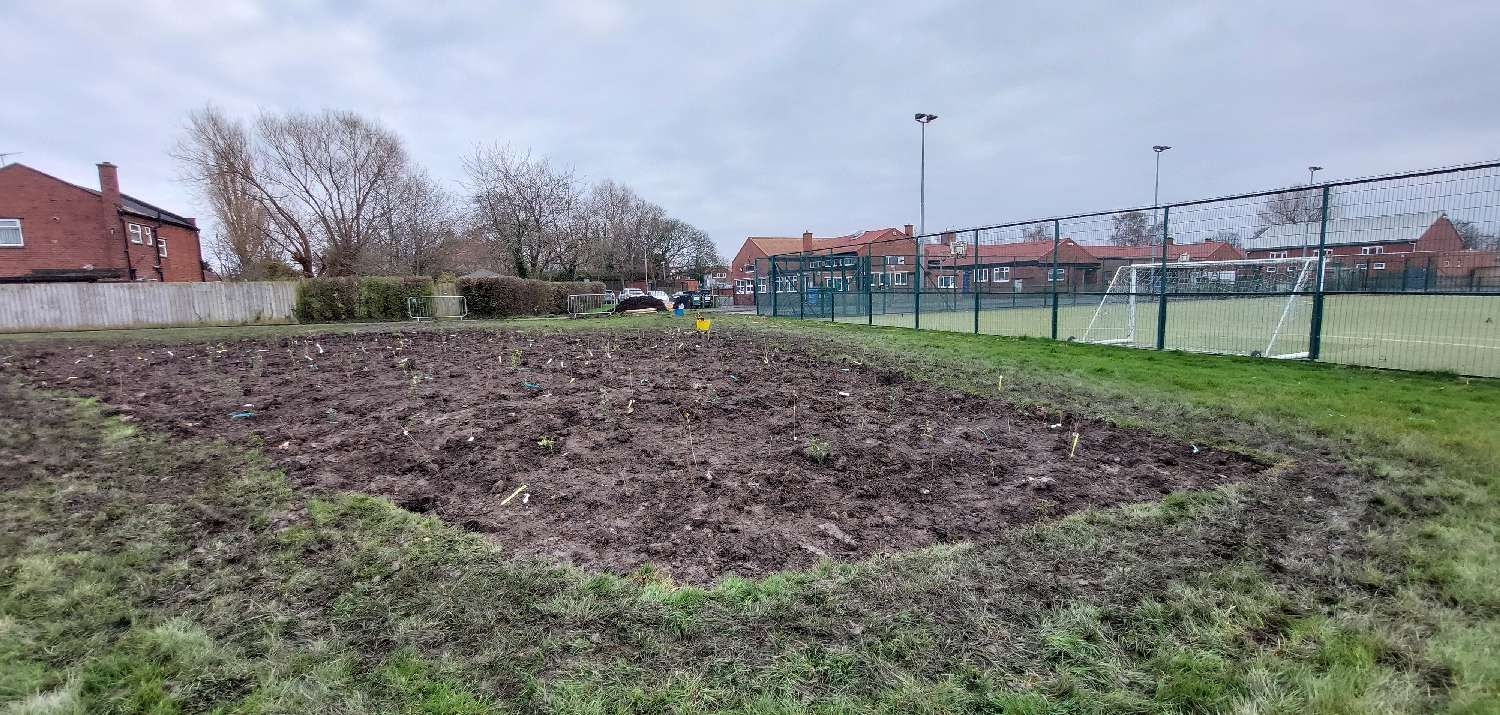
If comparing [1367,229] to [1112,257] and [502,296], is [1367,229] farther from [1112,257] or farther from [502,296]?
[502,296]

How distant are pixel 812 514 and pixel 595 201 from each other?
46.2m

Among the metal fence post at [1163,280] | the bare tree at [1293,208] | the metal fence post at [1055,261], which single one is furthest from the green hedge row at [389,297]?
the bare tree at [1293,208]

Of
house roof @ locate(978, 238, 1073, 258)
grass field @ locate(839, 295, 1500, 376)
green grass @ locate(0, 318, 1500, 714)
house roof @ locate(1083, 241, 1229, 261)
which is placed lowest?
green grass @ locate(0, 318, 1500, 714)

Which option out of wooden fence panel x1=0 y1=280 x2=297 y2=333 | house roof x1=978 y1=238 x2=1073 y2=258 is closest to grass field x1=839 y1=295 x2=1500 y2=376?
house roof x1=978 y1=238 x2=1073 y2=258

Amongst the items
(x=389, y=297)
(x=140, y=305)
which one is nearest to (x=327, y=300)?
(x=389, y=297)

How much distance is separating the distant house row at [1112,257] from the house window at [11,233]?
3151 cm

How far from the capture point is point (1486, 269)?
23.7 feet

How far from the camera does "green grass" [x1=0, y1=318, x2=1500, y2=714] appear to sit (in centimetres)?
199

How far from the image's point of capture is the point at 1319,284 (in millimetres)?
8352

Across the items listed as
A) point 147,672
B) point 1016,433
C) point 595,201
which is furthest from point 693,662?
point 595,201

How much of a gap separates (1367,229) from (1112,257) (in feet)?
14.0

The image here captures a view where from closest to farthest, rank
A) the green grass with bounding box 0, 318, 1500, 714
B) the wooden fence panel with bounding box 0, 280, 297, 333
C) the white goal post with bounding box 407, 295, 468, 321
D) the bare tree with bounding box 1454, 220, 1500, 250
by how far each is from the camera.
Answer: the green grass with bounding box 0, 318, 1500, 714 → the bare tree with bounding box 1454, 220, 1500, 250 → the wooden fence panel with bounding box 0, 280, 297, 333 → the white goal post with bounding box 407, 295, 468, 321

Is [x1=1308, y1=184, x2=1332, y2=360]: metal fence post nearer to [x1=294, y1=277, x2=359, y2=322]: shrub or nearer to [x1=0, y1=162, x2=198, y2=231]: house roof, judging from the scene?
[x1=294, y1=277, x2=359, y2=322]: shrub

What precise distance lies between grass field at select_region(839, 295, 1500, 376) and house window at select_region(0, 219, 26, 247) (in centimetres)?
3830
